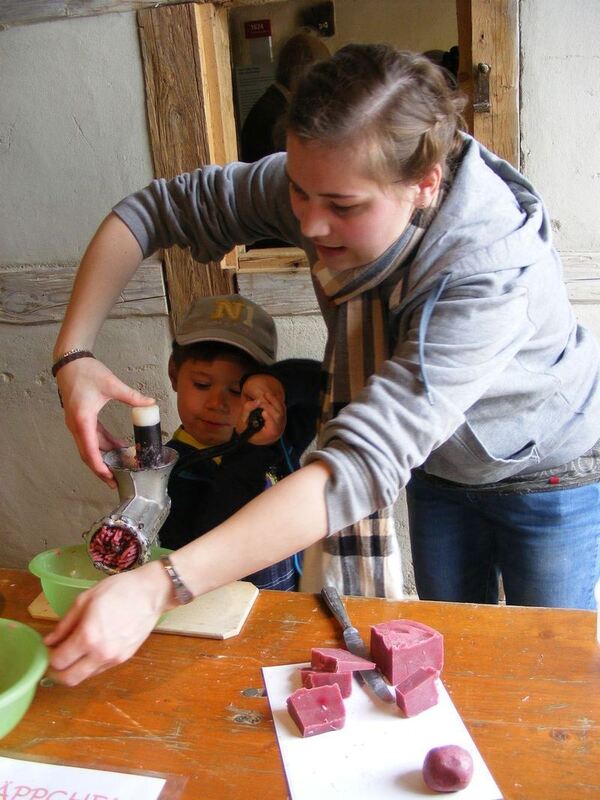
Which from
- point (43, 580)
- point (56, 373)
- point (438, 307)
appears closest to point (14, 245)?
point (56, 373)

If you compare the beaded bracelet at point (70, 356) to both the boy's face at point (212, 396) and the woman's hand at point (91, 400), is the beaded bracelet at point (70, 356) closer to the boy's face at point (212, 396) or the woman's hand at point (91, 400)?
the woman's hand at point (91, 400)

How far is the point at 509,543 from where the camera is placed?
1.37m

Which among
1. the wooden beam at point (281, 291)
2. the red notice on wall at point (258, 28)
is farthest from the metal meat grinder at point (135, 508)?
the red notice on wall at point (258, 28)

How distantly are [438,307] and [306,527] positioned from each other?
1.13 feet

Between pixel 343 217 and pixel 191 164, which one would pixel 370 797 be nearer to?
pixel 343 217

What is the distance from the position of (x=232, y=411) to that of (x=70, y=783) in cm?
90

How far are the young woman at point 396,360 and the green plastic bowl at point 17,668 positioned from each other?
0.13 feet

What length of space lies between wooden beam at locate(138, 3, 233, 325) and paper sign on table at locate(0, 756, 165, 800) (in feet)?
5.04

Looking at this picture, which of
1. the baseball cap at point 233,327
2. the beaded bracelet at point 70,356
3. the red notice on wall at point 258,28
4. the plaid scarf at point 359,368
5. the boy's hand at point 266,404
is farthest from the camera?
the red notice on wall at point 258,28

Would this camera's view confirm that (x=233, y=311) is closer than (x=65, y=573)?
No

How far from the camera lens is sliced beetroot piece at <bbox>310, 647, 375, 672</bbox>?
954 millimetres

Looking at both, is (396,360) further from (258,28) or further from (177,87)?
(258,28)

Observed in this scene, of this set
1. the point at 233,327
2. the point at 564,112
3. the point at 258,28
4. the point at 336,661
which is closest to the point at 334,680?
the point at 336,661

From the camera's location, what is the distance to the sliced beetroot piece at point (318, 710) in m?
0.88
